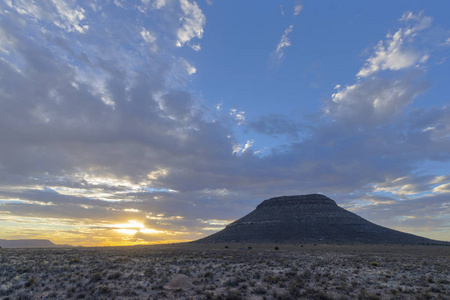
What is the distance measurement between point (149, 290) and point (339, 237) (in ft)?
356

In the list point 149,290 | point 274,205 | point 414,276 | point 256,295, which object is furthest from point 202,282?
point 274,205

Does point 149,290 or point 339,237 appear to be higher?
point 339,237

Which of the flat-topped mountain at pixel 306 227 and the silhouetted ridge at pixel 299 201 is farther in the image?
the silhouetted ridge at pixel 299 201

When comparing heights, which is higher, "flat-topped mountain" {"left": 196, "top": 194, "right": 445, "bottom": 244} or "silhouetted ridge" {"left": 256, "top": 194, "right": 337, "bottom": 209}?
"silhouetted ridge" {"left": 256, "top": 194, "right": 337, "bottom": 209}

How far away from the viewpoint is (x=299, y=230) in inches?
4766

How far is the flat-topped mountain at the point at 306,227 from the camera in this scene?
364 ft

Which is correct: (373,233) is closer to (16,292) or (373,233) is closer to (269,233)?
(269,233)

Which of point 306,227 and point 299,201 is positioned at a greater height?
point 299,201

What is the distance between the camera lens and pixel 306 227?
12344 centimetres

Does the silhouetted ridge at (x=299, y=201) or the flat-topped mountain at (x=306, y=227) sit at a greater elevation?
the silhouetted ridge at (x=299, y=201)

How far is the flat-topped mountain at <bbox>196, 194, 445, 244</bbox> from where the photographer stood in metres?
111

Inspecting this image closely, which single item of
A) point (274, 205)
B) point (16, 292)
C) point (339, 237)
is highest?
point (274, 205)

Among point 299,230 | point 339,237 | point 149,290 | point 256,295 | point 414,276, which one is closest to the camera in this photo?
point 256,295

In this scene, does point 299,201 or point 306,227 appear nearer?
point 306,227
